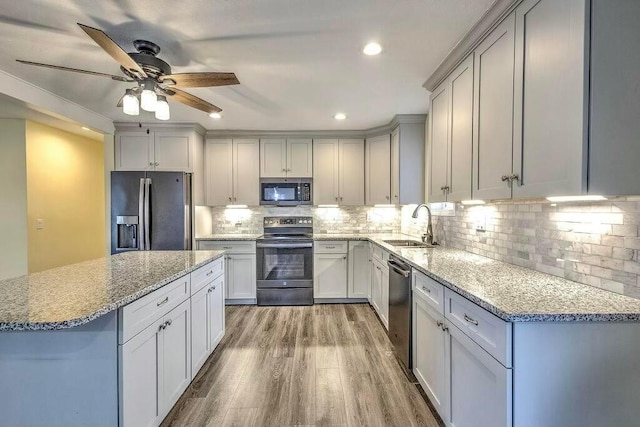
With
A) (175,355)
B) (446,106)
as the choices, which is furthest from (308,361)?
(446,106)

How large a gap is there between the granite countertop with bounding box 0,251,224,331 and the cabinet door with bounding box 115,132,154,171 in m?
2.03

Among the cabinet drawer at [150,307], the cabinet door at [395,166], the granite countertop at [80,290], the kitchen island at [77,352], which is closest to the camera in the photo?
the granite countertop at [80,290]

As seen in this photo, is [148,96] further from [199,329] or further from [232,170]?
[232,170]

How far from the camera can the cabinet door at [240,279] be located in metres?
3.96

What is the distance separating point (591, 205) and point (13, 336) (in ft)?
8.60

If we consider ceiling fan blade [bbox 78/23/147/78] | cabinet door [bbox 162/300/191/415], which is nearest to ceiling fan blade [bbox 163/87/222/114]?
ceiling fan blade [bbox 78/23/147/78]

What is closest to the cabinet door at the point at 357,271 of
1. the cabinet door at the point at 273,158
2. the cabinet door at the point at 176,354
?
the cabinet door at the point at 273,158

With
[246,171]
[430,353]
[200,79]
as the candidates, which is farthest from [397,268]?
[246,171]

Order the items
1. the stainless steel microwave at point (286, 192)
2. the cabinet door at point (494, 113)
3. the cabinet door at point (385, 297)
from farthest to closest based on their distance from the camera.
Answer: the stainless steel microwave at point (286, 192) < the cabinet door at point (385, 297) < the cabinet door at point (494, 113)

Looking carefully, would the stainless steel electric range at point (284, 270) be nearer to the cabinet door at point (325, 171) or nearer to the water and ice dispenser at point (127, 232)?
the cabinet door at point (325, 171)

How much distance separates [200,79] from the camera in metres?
1.93

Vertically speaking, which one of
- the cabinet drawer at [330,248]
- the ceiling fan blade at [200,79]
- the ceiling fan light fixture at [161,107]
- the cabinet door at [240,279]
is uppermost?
the ceiling fan blade at [200,79]

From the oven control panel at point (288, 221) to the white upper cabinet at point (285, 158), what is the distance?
0.64 m

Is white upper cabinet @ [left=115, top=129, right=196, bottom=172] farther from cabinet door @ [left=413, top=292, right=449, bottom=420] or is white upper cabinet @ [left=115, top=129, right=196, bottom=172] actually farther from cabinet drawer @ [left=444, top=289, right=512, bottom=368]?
cabinet drawer @ [left=444, top=289, right=512, bottom=368]
